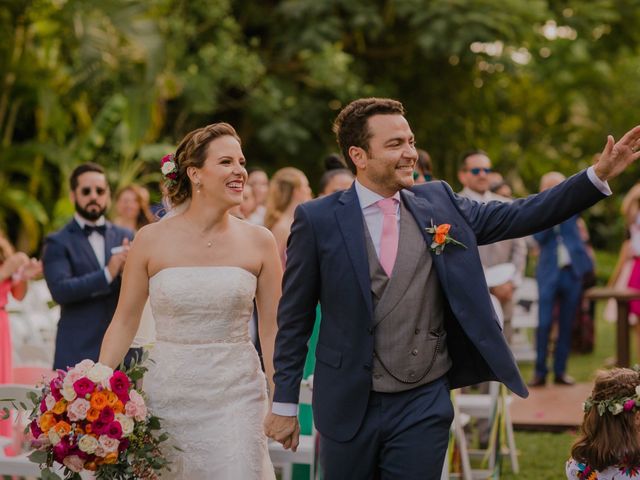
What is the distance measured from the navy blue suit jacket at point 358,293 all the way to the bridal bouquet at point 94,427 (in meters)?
0.67

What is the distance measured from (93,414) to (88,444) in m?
0.12

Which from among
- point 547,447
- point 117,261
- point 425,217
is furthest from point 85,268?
point 547,447

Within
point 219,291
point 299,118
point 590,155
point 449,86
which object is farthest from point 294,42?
point 219,291

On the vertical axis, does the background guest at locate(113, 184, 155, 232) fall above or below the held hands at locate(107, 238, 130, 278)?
above

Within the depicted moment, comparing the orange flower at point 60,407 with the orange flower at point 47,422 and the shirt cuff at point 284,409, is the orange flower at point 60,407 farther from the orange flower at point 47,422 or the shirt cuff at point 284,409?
the shirt cuff at point 284,409

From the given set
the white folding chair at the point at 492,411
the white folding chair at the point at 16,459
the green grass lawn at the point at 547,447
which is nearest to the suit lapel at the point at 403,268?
the white folding chair at the point at 16,459

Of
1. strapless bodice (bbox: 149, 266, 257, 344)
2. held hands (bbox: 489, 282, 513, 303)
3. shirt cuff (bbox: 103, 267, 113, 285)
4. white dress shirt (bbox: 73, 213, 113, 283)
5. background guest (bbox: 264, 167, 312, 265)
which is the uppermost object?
background guest (bbox: 264, 167, 312, 265)

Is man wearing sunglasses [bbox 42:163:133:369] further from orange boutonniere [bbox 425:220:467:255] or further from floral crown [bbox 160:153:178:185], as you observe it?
orange boutonniere [bbox 425:220:467:255]

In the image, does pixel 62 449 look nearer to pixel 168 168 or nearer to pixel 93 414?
pixel 93 414

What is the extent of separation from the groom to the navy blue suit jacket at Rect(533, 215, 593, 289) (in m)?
7.34

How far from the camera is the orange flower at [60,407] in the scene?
426cm

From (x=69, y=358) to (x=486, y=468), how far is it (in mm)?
2900

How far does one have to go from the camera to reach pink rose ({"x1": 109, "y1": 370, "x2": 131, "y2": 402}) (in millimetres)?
4328

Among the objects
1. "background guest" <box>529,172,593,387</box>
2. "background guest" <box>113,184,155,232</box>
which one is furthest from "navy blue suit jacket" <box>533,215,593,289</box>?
"background guest" <box>113,184,155,232</box>
